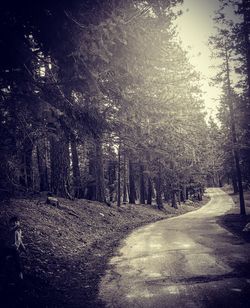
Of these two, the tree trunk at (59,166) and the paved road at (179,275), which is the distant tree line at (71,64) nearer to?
the paved road at (179,275)

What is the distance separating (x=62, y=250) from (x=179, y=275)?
5.17 m

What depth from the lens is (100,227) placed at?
19.2m

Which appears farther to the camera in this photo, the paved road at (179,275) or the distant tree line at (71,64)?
the paved road at (179,275)

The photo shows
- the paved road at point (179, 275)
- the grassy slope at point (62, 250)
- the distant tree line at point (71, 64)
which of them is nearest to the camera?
the distant tree line at point (71, 64)

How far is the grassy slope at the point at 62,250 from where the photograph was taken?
25.9 feet

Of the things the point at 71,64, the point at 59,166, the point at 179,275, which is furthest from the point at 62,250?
the point at 59,166

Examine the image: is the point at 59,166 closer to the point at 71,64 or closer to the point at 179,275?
the point at 179,275

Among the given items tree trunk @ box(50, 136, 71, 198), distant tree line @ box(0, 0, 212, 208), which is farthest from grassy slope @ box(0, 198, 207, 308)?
distant tree line @ box(0, 0, 212, 208)

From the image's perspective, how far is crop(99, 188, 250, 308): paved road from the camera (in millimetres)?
7272

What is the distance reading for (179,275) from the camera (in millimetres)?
9281

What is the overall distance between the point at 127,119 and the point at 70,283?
5.94 metres

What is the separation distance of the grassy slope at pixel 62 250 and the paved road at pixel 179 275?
72 centimetres

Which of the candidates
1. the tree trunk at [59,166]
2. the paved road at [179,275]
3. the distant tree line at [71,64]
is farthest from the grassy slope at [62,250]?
the distant tree line at [71,64]

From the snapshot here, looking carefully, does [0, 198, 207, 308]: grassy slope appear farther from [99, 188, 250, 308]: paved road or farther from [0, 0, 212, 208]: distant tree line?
[0, 0, 212, 208]: distant tree line
